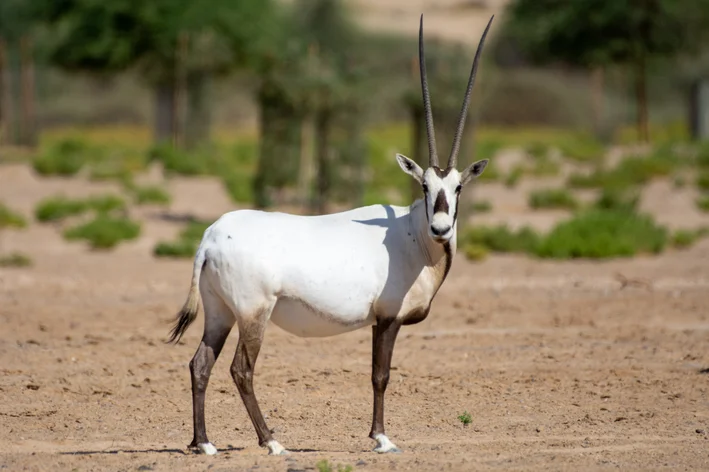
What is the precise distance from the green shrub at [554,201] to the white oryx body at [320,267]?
1572 cm

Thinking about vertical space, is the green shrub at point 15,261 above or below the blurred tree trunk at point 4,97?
below

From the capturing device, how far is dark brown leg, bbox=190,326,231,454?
22.2 ft

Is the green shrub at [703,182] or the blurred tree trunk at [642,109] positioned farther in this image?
the blurred tree trunk at [642,109]

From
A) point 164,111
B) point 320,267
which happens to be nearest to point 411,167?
point 320,267

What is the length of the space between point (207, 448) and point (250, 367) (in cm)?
54

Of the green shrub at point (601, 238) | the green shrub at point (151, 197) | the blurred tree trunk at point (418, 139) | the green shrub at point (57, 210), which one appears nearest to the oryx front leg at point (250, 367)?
the green shrub at point (601, 238)

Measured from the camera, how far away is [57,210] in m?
20.3

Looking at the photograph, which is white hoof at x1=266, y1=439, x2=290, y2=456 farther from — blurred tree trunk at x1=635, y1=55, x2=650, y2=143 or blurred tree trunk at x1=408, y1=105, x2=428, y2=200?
blurred tree trunk at x1=635, y1=55, x2=650, y2=143

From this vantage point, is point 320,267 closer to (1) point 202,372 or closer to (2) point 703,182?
(1) point 202,372

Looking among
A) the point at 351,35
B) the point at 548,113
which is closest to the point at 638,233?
the point at 548,113

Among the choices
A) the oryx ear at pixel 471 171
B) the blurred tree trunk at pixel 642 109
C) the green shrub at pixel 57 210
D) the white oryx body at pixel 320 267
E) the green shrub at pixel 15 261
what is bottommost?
the green shrub at pixel 15 261

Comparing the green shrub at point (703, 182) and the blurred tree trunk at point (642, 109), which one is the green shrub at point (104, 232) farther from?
the blurred tree trunk at point (642, 109)

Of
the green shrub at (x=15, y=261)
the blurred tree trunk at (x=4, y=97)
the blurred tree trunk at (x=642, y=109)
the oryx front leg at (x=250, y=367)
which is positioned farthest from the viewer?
the blurred tree trunk at (x=4, y=97)

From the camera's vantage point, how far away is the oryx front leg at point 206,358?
6781 mm
